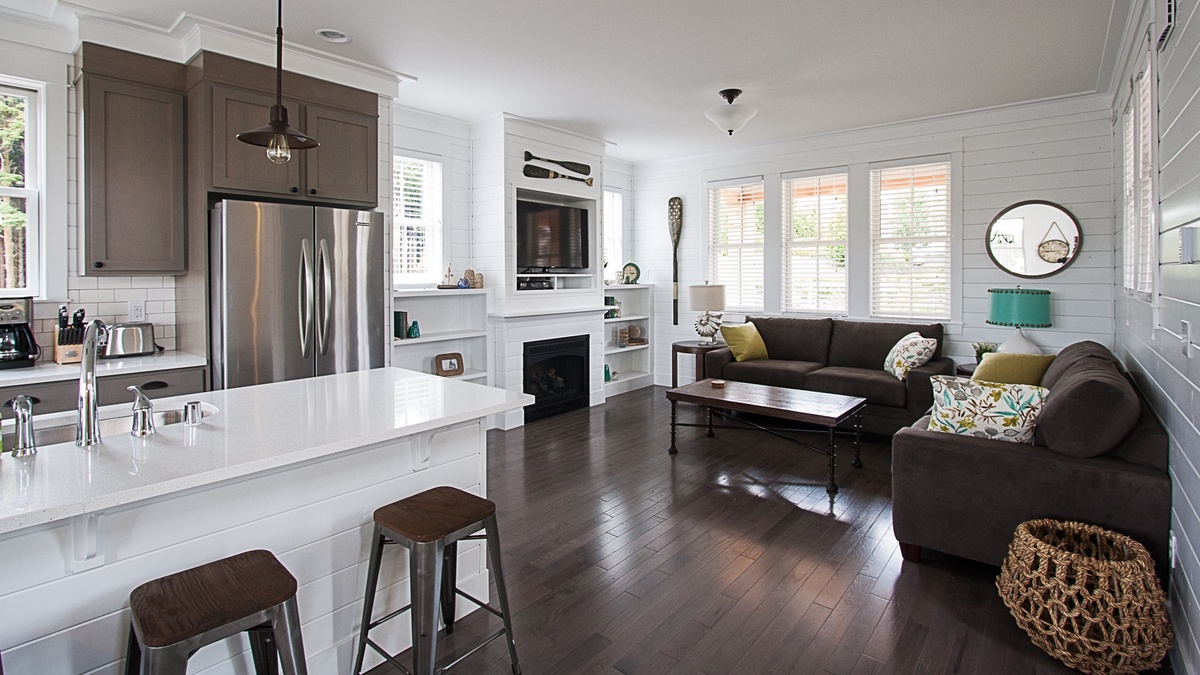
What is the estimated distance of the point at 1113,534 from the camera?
239 cm

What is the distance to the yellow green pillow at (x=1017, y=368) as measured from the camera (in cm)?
402

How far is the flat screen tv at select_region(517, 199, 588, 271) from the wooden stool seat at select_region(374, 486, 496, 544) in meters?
3.97

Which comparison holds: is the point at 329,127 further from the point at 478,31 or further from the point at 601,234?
the point at 601,234

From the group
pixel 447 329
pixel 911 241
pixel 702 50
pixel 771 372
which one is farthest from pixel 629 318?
pixel 702 50

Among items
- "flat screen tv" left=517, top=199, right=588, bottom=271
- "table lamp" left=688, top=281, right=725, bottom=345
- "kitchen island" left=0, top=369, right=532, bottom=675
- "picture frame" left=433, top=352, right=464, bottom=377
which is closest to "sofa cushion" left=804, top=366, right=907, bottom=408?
"table lamp" left=688, top=281, right=725, bottom=345

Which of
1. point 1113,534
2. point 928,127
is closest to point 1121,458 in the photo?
point 1113,534

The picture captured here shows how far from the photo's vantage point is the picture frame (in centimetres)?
540

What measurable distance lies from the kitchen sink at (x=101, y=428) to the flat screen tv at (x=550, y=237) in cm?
386

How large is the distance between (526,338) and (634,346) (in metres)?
1.99

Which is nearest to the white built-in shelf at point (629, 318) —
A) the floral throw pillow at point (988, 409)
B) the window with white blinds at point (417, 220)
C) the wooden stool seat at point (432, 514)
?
the window with white blinds at point (417, 220)

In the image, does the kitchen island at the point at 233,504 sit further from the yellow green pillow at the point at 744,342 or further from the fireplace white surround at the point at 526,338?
the yellow green pillow at the point at 744,342

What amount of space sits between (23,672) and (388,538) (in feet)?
2.88

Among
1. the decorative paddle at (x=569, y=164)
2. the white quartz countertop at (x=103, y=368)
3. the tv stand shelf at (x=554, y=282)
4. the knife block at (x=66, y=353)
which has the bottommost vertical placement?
the white quartz countertop at (x=103, y=368)

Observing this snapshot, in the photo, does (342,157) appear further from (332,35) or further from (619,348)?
(619,348)
